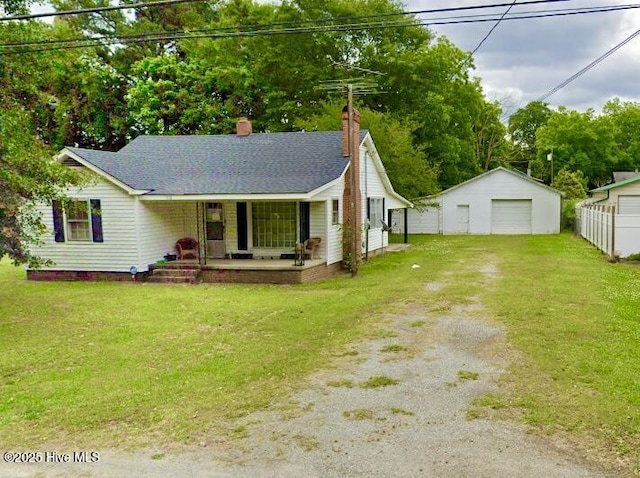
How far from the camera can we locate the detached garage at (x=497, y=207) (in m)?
31.0

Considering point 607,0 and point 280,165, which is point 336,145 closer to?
point 280,165

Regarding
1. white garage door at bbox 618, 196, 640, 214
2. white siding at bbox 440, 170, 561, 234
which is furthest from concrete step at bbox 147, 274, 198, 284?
white garage door at bbox 618, 196, 640, 214

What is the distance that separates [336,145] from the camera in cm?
1786

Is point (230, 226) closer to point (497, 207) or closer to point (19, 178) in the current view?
point (19, 178)

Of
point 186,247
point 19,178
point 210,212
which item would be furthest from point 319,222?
point 19,178

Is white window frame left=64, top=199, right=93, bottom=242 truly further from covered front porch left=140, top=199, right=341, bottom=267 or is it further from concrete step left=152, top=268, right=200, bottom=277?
concrete step left=152, top=268, right=200, bottom=277

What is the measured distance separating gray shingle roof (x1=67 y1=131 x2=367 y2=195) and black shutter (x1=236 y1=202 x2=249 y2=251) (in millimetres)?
1058

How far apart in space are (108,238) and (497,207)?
2355 centimetres

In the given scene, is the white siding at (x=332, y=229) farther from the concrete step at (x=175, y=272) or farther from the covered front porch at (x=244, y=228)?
the concrete step at (x=175, y=272)

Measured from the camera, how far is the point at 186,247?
1692 centimetres

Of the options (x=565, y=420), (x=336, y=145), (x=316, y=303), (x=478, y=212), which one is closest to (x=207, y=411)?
(x=565, y=420)

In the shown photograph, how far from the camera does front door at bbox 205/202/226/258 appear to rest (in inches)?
674

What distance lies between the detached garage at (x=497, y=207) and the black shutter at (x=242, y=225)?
53.2 feet

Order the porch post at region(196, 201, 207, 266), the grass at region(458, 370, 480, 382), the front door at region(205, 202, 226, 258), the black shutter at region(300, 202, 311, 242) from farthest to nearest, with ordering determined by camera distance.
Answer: the front door at region(205, 202, 226, 258) → the porch post at region(196, 201, 207, 266) → the black shutter at region(300, 202, 311, 242) → the grass at region(458, 370, 480, 382)
